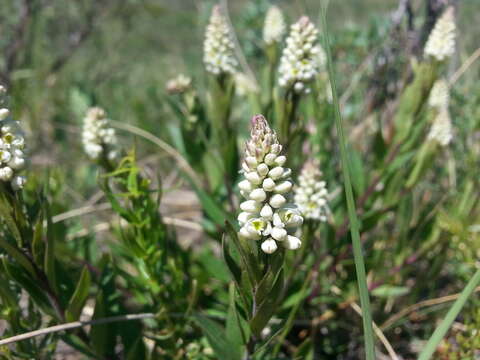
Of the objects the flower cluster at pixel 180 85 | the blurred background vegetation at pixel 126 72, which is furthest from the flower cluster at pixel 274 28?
the flower cluster at pixel 180 85

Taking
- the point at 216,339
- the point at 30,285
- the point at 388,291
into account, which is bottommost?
the point at 388,291

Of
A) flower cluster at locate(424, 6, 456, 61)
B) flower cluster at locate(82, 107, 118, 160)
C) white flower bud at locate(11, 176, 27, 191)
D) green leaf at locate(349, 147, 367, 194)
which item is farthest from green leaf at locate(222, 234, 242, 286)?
flower cluster at locate(424, 6, 456, 61)

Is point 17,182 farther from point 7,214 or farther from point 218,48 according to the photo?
point 218,48

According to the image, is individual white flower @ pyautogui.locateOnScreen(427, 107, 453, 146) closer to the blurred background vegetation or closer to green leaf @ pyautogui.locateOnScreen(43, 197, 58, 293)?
the blurred background vegetation

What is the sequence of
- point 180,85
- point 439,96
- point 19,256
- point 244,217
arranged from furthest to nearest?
point 439,96, point 180,85, point 19,256, point 244,217

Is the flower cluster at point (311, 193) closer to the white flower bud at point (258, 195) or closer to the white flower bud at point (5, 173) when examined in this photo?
the white flower bud at point (258, 195)

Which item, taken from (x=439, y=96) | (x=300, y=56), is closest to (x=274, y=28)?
(x=300, y=56)
